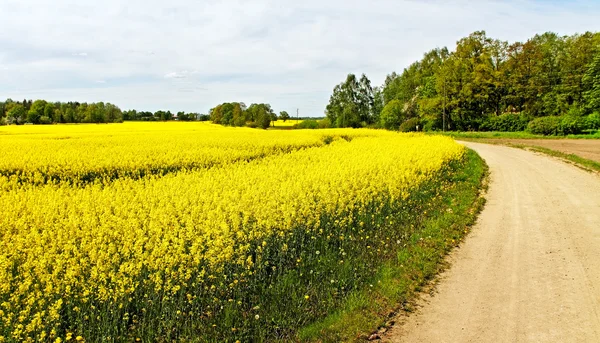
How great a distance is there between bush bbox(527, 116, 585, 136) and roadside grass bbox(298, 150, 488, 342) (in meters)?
37.5

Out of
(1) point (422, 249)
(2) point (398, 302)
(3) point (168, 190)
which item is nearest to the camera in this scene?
Result: (2) point (398, 302)

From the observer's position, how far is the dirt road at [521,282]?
5.09 meters

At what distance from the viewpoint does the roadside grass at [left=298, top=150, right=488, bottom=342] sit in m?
5.18

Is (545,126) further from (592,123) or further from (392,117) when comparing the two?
(392,117)

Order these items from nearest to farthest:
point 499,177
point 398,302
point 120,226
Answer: point 398,302, point 120,226, point 499,177

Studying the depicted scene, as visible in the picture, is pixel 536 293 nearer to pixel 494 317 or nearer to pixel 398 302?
pixel 494 317

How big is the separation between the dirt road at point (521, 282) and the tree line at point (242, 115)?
2176 inches

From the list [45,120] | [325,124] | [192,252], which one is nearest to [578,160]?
[192,252]

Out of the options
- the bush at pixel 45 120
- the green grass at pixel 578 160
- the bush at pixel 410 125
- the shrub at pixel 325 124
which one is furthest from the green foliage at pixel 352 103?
the green grass at pixel 578 160

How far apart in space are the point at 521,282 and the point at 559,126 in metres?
43.4

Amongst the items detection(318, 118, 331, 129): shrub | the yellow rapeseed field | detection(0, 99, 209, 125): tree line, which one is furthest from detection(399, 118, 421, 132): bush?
the yellow rapeseed field

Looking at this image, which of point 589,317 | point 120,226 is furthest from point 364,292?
point 120,226

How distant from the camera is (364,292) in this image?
20.3ft

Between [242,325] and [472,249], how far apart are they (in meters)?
4.87
